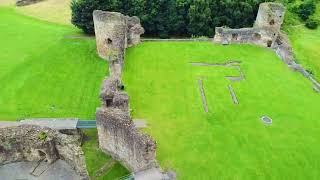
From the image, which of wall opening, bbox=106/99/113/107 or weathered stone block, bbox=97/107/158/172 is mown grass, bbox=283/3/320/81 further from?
weathered stone block, bbox=97/107/158/172

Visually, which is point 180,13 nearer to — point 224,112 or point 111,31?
point 111,31

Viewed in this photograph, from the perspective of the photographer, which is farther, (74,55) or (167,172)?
(74,55)

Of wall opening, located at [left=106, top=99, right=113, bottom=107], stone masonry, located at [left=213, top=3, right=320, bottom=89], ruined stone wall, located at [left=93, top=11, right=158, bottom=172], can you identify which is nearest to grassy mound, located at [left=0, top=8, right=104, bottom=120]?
ruined stone wall, located at [left=93, top=11, right=158, bottom=172]

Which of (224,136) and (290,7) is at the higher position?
(290,7)

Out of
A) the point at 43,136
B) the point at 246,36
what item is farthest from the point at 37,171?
the point at 246,36

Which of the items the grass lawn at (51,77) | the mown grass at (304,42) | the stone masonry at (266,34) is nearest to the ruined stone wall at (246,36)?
the stone masonry at (266,34)

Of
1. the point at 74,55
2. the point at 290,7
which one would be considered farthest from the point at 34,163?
the point at 290,7

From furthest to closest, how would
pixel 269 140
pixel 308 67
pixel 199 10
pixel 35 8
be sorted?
pixel 35 8 < pixel 199 10 < pixel 308 67 < pixel 269 140

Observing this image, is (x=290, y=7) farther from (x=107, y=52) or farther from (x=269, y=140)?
(x=269, y=140)
